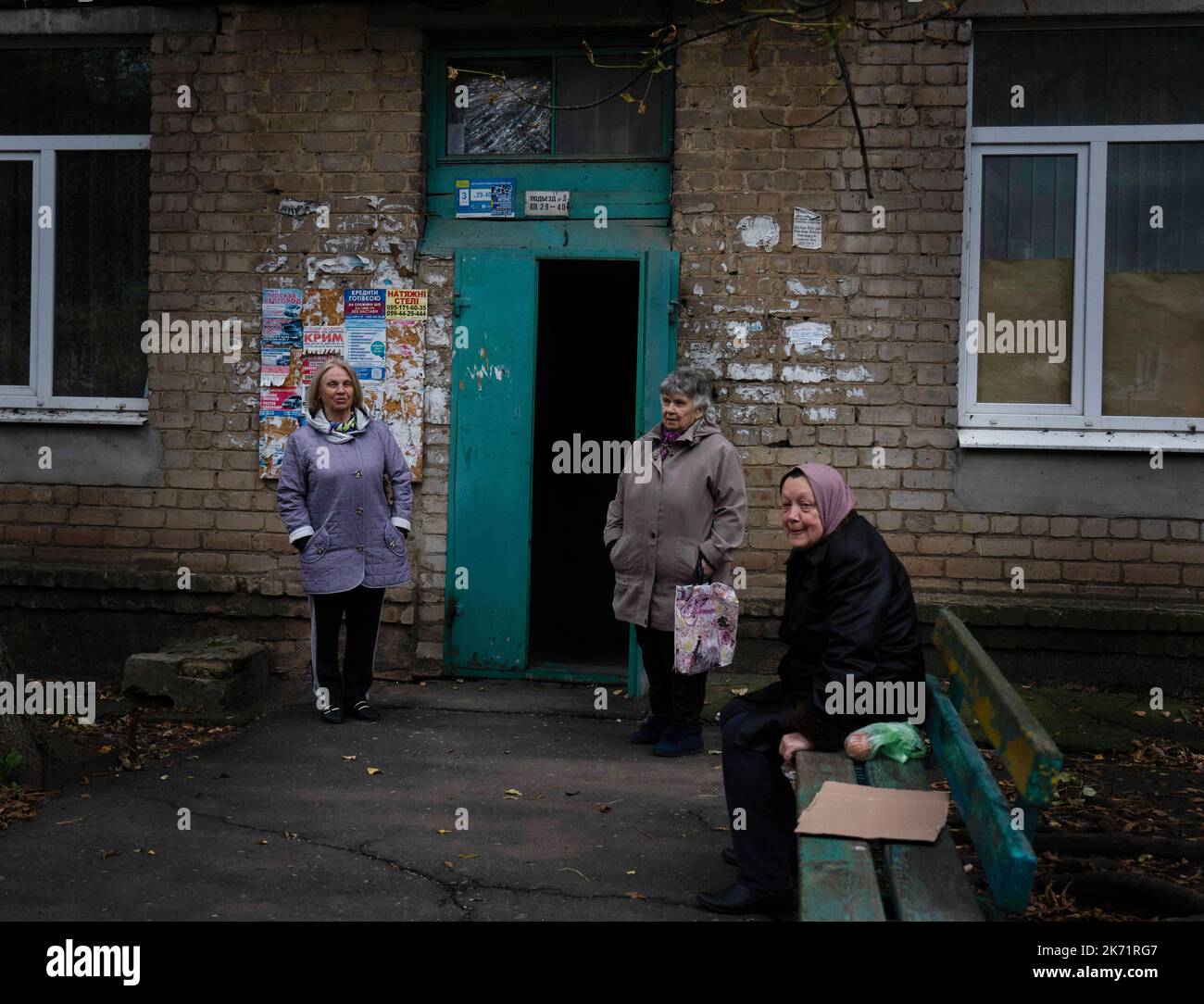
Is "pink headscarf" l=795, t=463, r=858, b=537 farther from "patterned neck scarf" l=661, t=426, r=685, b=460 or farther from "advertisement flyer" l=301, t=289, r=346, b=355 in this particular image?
"advertisement flyer" l=301, t=289, r=346, b=355

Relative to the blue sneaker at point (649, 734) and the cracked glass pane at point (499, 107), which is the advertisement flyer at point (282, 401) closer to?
the cracked glass pane at point (499, 107)

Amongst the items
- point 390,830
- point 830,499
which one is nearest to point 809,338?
point 830,499

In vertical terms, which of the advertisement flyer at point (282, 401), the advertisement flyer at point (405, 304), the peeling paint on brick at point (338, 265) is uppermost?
the peeling paint on brick at point (338, 265)

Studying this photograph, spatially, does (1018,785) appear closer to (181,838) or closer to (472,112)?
(181,838)

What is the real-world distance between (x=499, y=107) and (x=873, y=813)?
18.2ft

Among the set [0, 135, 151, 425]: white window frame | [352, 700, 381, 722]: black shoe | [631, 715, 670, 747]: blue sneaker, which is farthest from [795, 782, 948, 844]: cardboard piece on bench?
[0, 135, 151, 425]: white window frame

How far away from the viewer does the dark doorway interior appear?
989 cm

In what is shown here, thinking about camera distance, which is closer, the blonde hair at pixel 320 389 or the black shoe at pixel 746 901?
the black shoe at pixel 746 901

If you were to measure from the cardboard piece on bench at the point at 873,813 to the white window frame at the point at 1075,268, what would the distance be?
404cm

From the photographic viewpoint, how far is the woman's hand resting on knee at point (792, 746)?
4176 millimetres

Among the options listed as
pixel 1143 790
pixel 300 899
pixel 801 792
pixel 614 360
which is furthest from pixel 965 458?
pixel 300 899

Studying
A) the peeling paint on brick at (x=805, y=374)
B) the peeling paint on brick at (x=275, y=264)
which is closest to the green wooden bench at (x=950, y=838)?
the peeling paint on brick at (x=805, y=374)

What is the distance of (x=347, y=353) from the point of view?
313 inches

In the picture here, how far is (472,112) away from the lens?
804 centimetres
